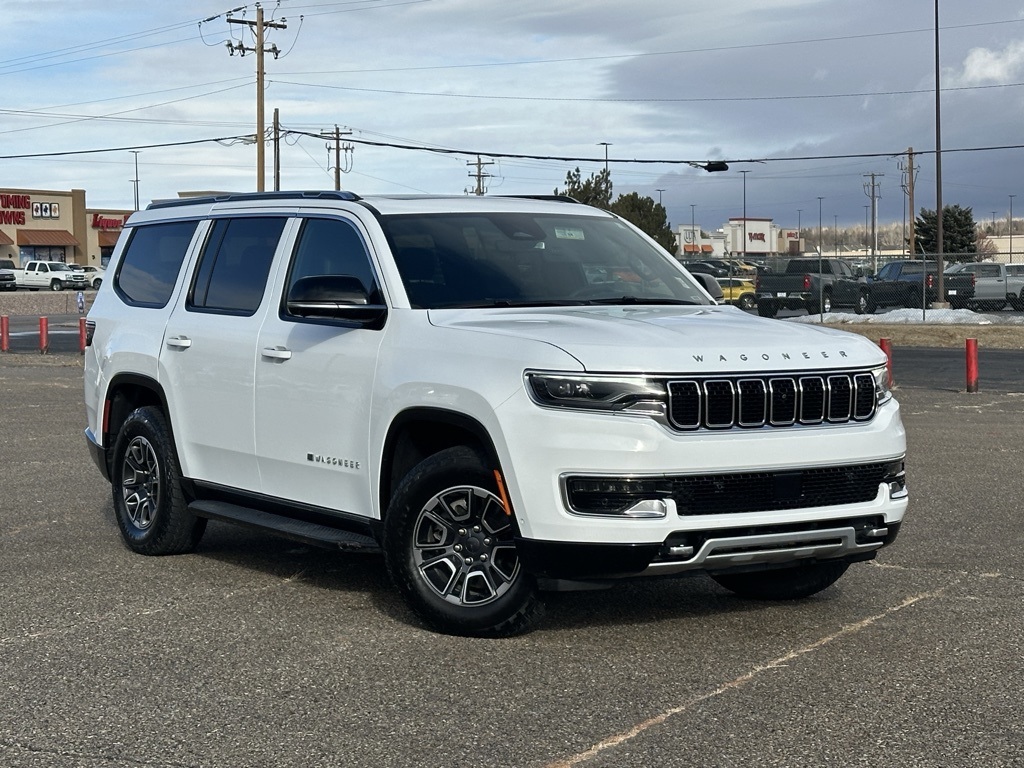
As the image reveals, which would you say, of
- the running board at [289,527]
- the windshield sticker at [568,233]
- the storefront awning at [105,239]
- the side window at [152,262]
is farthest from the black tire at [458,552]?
the storefront awning at [105,239]

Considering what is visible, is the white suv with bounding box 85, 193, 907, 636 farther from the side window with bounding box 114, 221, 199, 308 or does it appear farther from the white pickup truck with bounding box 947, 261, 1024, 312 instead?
the white pickup truck with bounding box 947, 261, 1024, 312

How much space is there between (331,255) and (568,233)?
1224 millimetres

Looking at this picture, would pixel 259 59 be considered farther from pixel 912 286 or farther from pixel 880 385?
pixel 880 385

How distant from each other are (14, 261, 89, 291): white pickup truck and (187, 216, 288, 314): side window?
69.9 metres

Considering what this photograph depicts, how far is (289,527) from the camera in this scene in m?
7.04

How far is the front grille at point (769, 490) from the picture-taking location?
18.6 ft

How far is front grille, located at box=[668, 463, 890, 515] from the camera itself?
5.67 m

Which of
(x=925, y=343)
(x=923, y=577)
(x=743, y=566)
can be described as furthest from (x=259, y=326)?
(x=925, y=343)

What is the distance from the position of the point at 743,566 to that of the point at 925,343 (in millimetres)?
29213

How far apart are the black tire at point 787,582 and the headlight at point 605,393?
1542 mm

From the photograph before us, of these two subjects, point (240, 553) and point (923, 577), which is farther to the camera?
point (240, 553)

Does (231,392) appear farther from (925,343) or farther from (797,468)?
(925,343)

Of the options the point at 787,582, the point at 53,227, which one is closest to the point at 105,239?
the point at 53,227

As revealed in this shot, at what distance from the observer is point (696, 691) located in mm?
5371
